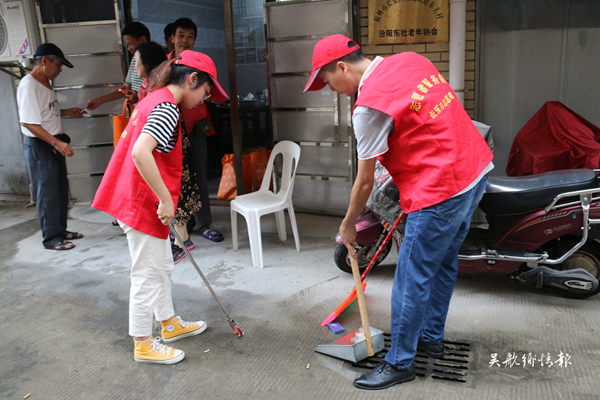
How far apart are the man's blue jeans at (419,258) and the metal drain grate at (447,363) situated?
0.21 m

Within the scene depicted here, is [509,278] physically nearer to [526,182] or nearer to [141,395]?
[526,182]

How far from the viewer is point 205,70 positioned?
256 centimetres

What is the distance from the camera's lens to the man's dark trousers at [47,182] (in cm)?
476

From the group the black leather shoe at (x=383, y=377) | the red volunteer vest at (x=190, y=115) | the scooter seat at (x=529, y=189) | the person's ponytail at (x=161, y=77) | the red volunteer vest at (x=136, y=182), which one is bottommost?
the black leather shoe at (x=383, y=377)

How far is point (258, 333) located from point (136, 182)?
126 cm

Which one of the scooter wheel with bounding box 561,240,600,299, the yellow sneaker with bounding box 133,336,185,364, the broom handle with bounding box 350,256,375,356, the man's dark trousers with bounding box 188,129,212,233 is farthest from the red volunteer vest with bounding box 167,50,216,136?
the scooter wheel with bounding box 561,240,600,299

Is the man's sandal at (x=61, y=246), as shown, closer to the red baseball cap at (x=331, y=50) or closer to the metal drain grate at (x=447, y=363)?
the metal drain grate at (x=447, y=363)

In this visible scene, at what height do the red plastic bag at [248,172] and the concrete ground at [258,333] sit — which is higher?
the red plastic bag at [248,172]

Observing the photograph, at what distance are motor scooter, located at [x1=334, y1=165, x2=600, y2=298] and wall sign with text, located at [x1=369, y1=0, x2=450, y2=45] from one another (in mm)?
1957

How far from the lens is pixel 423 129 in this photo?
217 cm

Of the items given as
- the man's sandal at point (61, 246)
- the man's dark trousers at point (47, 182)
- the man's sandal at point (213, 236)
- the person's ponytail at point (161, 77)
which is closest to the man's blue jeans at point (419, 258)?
the person's ponytail at point (161, 77)

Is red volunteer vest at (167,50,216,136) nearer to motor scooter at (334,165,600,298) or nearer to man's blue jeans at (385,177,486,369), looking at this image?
motor scooter at (334,165,600,298)

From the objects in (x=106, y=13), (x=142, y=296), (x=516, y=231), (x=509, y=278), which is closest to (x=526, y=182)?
(x=516, y=231)

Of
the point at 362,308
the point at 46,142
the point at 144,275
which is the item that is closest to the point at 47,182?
the point at 46,142
